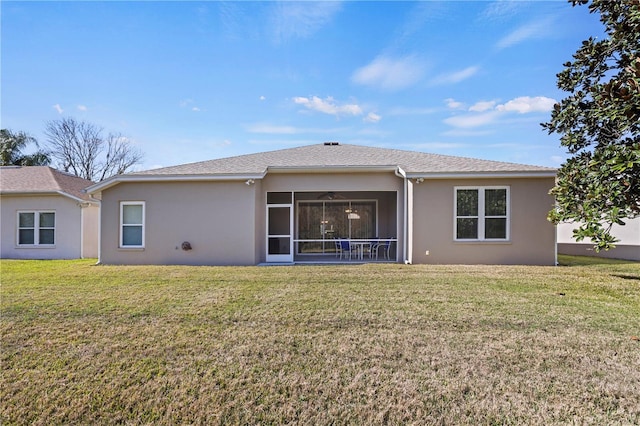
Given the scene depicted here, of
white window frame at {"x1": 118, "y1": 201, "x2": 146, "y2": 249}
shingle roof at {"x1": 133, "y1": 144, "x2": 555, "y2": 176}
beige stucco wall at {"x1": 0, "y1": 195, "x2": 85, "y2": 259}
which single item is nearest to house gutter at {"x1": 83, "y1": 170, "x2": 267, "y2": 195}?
shingle roof at {"x1": 133, "y1": 144, "x2": 555, "y2": 176}

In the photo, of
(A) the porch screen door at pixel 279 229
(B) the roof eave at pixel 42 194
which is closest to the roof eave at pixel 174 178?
(A) the porch screen door at pixel 279 229

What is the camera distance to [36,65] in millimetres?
13516

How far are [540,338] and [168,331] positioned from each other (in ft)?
17.6

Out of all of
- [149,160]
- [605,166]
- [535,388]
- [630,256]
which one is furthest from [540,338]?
[149,160]

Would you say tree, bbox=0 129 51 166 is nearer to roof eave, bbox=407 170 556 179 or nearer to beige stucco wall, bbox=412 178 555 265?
roof eave, bbox=407 170 556 179

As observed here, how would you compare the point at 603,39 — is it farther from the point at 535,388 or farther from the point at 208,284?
the point at 208,284

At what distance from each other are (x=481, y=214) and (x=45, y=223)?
60.9ft

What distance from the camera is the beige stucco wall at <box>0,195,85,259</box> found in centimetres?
1556

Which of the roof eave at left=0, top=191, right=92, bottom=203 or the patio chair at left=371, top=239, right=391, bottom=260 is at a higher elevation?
the roof eave at left=0, top=191, right=92, bottom=203

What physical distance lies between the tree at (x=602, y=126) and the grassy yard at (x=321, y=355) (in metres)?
1.84

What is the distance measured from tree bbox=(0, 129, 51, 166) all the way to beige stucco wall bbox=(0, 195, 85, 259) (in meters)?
15.9

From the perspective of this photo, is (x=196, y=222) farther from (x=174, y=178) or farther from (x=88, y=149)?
(x=88, y=149)

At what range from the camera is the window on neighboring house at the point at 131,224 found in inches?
498

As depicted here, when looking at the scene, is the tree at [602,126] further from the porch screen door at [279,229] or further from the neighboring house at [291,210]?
the porch screen door at [279,229]
